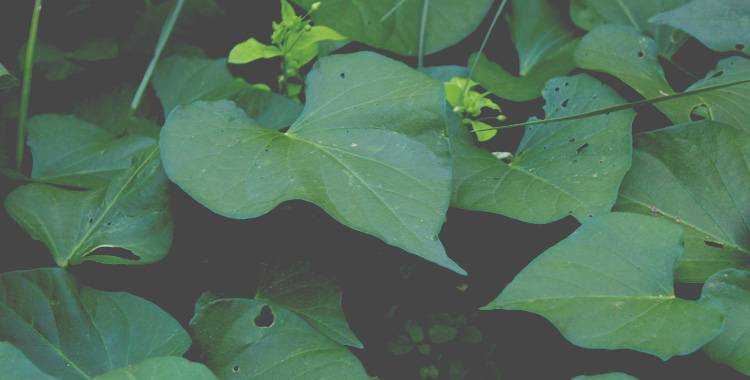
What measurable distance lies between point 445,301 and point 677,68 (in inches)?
25.8

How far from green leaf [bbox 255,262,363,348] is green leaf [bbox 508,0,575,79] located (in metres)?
0.64

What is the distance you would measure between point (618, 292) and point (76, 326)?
67cm

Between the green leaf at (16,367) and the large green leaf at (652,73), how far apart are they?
2.88 ft

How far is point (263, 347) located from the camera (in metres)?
0.69

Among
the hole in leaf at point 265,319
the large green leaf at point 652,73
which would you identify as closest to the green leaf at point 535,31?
the large green leaf at point 652,73

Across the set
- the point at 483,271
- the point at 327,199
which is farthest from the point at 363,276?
the point at 327,199

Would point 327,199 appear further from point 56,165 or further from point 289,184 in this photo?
point 56,165

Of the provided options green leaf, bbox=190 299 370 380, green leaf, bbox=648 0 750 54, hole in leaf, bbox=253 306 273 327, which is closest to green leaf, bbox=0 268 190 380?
green leaf, bbox=190 299 370 380

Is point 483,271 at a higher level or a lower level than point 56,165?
lower

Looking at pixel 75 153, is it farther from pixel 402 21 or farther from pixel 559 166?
pixel 559 166

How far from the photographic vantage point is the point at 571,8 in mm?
1140

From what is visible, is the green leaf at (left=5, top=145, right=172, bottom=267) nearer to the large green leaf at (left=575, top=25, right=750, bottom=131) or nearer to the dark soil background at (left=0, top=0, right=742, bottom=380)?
the dark soil background at (left=0, top=0, right=742, bottom=380)

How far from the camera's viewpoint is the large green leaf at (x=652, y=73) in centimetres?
88

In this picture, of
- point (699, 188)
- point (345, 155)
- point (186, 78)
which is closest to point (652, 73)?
point (699, 188)
